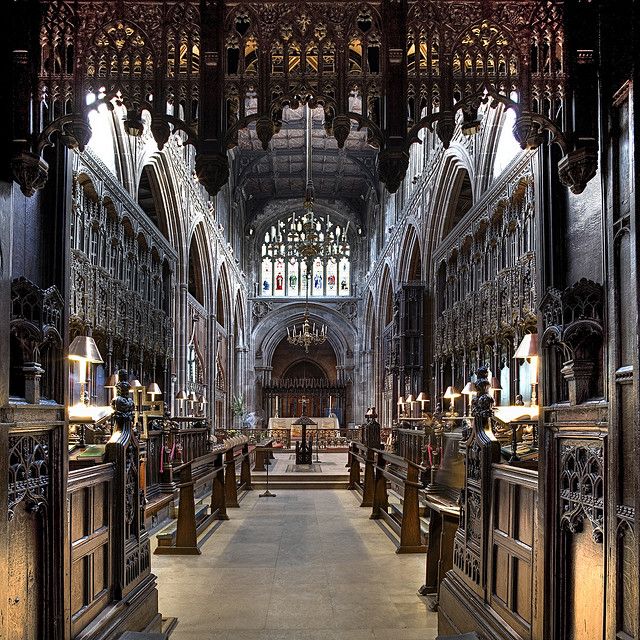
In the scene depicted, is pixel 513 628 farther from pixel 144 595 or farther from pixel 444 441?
pixel 444 441

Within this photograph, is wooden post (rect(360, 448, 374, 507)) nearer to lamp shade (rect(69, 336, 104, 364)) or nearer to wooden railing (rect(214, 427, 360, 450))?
lamp shade (rect(69, 336, 104, 364))

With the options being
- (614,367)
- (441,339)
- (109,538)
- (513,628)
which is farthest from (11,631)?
(441,339)

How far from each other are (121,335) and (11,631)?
9450 millimetres

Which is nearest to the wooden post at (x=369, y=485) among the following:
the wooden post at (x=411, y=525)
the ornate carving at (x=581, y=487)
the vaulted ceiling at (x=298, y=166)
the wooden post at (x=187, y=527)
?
the wooden post at (x=411, y=525)

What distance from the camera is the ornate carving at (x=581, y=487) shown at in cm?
319

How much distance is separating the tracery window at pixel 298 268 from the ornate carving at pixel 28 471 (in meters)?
30.4

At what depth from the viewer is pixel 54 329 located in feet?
12.0

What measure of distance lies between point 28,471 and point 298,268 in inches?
1208

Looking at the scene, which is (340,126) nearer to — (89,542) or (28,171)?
(28,171)

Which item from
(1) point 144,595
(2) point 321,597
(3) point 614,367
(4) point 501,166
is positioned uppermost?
(4) point 501,166

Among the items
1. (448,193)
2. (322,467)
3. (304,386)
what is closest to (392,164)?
(448,193)

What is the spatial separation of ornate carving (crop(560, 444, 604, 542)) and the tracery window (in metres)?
30.5

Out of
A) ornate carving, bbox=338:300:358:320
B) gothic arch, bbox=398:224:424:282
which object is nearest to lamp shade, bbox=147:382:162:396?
gothic arch, bbox=398:224:424:282

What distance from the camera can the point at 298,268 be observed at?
33.9 meters
